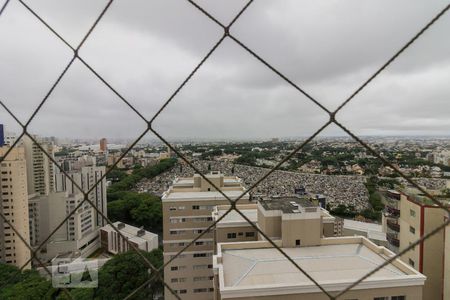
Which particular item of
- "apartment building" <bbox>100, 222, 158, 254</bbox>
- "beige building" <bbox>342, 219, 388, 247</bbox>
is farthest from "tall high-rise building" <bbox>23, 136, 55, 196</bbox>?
"beige building" <bbox>342, 219, 388, 247</bbox>

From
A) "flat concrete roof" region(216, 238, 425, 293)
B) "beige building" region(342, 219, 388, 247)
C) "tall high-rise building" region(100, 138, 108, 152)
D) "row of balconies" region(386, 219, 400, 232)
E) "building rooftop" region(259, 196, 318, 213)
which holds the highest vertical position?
"tall high-rise building" region(100, 138, 108, 152)

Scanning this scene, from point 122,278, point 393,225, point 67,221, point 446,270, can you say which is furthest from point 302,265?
point 67,221

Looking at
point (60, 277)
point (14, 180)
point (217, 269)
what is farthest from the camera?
point (60, 277)

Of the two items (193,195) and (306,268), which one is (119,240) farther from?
(306,268)

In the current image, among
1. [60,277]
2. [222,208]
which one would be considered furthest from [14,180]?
[222,208]

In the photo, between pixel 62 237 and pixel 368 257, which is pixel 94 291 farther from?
pixel 368 257

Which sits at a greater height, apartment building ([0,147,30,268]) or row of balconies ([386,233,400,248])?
apartment building ([0,147,30,268])

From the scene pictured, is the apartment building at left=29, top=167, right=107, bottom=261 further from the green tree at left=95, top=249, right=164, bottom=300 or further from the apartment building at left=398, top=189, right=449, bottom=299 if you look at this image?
the apartment building at left=398, top=189, right=449, bottom=299
